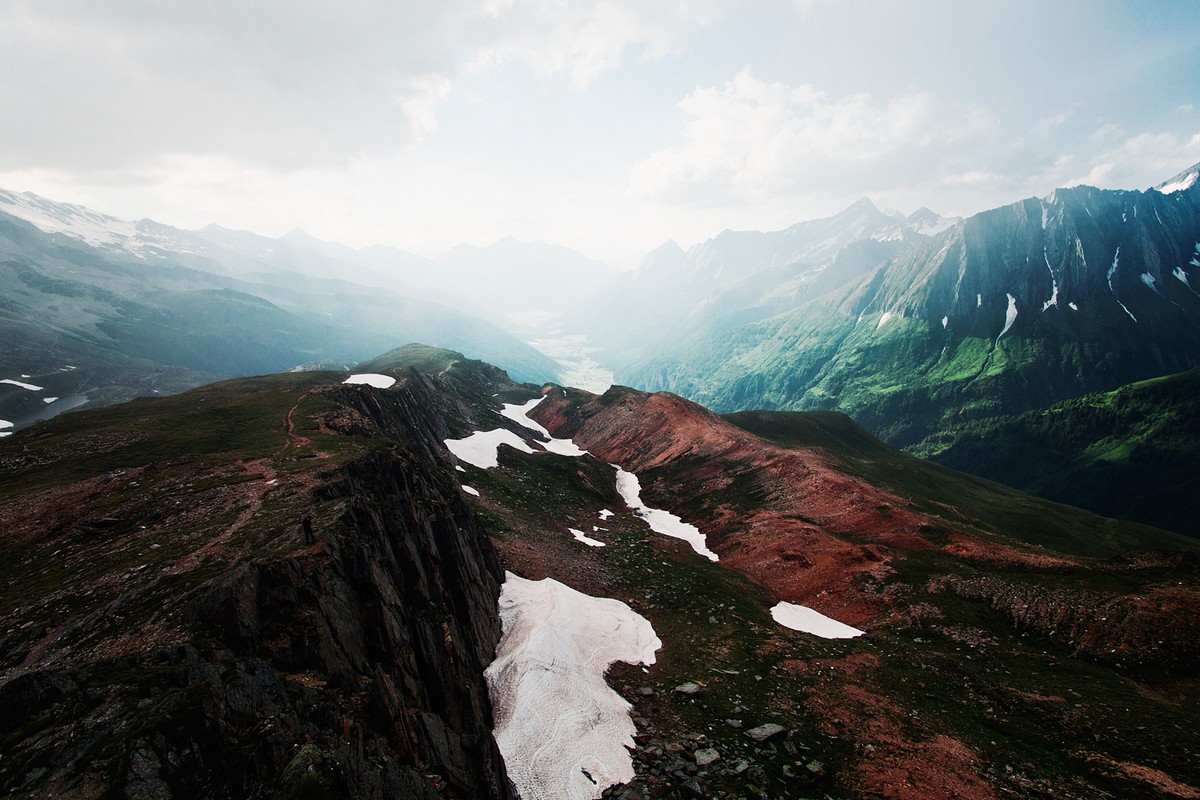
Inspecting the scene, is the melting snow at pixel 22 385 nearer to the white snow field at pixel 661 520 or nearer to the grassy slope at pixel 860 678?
the grassy slope at pixel 860 678

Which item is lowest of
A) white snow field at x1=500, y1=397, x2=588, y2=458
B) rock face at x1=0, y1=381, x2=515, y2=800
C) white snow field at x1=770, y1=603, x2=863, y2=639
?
white snow field at x1=500, y1=397, x2=588, y2=458

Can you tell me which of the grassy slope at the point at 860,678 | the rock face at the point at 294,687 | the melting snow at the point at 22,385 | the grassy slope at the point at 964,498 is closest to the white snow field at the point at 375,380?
the grassy slope at the point at 860,678

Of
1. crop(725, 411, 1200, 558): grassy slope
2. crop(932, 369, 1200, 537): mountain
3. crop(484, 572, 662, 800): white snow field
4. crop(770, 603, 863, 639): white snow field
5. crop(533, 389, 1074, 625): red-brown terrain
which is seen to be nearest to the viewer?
crop(484, 572, 662, 800): white snow field

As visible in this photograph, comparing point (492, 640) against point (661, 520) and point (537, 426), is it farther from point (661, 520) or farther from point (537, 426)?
point (537, 426)

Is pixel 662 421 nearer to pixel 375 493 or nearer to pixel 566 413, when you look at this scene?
pixel 566 413

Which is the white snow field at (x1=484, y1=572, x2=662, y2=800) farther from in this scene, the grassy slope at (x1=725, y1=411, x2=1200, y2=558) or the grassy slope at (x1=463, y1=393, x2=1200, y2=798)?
the grassy slope at (x1=725, y1=411, x2=1200, y2=558)

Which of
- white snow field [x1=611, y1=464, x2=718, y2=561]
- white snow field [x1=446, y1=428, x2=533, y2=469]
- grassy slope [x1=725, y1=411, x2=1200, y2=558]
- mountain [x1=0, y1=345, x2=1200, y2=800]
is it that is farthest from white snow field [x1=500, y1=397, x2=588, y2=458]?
mountain [x1=0, y1=345, x2=1200, y2=800]

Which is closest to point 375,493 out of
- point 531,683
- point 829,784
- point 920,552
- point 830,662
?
point 531,683
